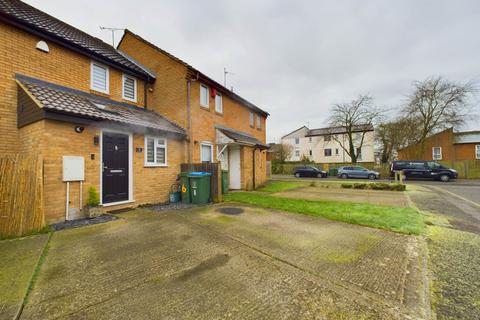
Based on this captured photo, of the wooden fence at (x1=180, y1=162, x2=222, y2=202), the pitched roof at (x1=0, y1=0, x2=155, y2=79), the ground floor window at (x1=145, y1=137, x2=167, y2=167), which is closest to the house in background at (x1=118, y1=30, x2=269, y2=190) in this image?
the ground floor window at (x1=145, y1=137, x2=167, y2=167)

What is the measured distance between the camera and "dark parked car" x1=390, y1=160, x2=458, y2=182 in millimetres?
19875

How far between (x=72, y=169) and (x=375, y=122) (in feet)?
117

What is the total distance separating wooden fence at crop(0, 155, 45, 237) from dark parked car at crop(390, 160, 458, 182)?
27687 millimetres

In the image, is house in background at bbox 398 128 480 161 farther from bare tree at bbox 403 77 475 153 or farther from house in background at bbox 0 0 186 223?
house in background at bbox 0 0 186 223

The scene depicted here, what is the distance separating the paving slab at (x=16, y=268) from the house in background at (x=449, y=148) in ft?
121

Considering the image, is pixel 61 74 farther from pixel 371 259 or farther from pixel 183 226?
pixel 371 259

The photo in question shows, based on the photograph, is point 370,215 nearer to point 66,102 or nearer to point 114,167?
point 114,167

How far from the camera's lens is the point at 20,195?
4.56 meters

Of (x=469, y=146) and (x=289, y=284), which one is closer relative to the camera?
(x=289, y=284)

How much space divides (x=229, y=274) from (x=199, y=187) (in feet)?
17.5

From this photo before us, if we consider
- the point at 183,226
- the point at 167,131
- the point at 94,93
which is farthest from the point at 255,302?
the point at 94,93

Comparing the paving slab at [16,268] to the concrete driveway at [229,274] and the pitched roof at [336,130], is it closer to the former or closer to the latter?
the concrete driveway at [229,274]

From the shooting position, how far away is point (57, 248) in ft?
12.5

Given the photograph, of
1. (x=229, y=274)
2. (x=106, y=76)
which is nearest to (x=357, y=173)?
(x=229, y=274)
